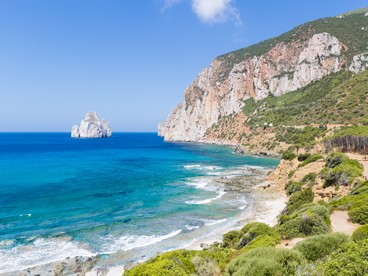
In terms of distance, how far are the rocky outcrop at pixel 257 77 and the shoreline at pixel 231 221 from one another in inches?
3708

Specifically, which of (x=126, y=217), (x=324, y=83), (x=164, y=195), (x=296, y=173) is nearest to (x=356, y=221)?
(x=126, y=217)

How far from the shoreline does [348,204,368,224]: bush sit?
11286 millimetres

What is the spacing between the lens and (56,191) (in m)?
47.4

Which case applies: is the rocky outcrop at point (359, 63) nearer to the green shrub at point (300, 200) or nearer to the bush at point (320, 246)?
the green shrub at point (300, 200)

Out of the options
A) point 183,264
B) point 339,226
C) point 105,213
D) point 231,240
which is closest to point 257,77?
point 105,213

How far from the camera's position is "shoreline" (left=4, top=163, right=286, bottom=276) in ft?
70.0

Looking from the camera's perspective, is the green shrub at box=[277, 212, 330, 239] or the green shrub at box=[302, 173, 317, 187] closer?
the green shrub at box=[277, 212, 330, 239]

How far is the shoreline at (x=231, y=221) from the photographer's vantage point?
2133 cm

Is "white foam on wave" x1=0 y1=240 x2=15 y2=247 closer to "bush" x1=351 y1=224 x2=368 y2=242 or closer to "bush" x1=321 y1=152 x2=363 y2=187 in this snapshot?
"bush" x1=351 y1=224 x2=368 y2=242

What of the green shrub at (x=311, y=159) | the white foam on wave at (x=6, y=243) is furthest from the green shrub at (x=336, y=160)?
the white foam on wave at (x=6, y=243)

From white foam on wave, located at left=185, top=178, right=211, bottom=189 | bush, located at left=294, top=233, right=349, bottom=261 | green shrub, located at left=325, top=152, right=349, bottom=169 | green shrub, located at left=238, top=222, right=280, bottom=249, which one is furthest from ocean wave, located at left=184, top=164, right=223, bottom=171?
bush, located at left=294, top=233, right=349, bottom=261

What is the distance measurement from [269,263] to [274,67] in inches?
6052

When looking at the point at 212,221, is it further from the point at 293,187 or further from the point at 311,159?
the point at 311,159

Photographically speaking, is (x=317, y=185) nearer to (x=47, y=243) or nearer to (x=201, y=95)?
(x=47, y=243)
